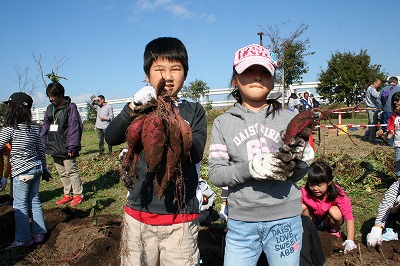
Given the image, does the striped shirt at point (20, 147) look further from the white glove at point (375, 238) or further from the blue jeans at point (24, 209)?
the white glove at point (375, 238)

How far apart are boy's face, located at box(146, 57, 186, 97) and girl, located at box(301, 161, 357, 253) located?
210cm

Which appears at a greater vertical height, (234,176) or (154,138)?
(154,138)

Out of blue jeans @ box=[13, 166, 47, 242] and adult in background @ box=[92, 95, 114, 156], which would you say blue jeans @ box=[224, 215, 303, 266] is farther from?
adult in background @ box=[92, 95, 114, 156]

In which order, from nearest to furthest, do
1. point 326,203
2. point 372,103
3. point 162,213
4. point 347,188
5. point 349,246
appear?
1. point 162,213
2. point 349,246
3. point 326,203
4. point 347,188
5. point 372,103

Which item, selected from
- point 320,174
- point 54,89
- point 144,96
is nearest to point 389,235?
point 320,174

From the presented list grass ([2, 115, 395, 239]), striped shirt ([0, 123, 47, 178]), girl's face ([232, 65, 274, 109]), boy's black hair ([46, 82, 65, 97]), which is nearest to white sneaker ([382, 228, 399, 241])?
grass ([2, 115, 395, 239])

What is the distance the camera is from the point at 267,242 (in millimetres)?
1894

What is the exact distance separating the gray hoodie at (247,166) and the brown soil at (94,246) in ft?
4.43

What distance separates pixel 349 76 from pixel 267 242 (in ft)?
67.4

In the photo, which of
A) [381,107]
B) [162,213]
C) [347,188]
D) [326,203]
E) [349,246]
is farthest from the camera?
[381,107]

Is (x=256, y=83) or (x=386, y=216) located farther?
(x=386, y=216)

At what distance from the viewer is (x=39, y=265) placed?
3.47 metres

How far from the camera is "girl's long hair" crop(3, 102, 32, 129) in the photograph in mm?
3854

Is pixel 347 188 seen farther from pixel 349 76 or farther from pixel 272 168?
pixel 349 76
